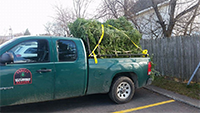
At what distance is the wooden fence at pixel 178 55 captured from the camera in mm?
6398

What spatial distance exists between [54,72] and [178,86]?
15.9 ft

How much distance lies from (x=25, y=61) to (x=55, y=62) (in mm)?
663

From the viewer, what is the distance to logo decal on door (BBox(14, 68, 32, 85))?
352 centimetres

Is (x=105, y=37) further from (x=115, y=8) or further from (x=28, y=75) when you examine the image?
(x=115, y=8)

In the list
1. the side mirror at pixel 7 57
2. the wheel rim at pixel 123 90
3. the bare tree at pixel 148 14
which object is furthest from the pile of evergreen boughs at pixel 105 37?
the bare tree at pixel 148 14

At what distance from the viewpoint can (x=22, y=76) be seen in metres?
3.56

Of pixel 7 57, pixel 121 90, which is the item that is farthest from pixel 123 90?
pixel 7 57

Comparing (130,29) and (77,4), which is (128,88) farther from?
(77,4)

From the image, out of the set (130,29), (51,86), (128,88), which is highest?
(130,29)

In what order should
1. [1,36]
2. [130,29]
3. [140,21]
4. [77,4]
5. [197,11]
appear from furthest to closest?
[77,4] < [1,36] < [140,21] < [197,11] < [130,29]

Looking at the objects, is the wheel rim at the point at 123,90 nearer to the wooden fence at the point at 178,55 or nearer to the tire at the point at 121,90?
the tire at the point at 121,90

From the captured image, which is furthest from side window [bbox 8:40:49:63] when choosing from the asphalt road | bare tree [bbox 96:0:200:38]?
bare tree [bbox 96:0:200:38]

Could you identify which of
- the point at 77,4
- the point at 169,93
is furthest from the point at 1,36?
the point at 169,93

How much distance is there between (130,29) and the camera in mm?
6148
